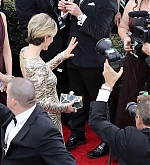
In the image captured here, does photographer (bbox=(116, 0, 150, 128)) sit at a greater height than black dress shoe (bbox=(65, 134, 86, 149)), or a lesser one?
greater

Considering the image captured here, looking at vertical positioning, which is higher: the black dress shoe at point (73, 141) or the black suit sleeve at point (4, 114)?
the black suit sleeve at point (4, 114)

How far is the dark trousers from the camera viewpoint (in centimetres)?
449

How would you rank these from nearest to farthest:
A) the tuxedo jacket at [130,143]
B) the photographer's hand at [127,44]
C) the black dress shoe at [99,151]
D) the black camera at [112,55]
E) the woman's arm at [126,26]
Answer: the tuxedo jacket at [130,143] → the black camera at [112,55] → the photographer's hand at [127,44] → the woman's arm at [126,26] → the black dress shoe at [99,151]

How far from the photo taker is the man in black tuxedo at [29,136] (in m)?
2.66

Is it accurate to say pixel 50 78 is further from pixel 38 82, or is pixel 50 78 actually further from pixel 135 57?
pixel 135 57

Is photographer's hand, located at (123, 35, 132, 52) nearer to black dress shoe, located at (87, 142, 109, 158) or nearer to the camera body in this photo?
the camera body

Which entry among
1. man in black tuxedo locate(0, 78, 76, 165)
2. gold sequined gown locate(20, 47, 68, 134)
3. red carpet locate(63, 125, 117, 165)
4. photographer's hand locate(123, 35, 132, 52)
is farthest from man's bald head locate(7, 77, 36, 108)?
red carpet locate(63, 125, 117, 165)

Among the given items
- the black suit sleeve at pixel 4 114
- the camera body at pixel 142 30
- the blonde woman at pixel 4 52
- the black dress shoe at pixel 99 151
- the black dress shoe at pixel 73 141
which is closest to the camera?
A: the black suit sleeve at pixel 4 114

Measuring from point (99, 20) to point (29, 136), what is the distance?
190 centimetres

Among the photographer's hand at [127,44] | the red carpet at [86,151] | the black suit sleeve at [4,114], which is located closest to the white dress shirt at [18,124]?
the black suit sleeve at [4,114]

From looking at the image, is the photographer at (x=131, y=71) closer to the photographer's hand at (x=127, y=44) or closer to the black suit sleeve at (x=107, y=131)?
the photographer's hand at (x=127, y=44)

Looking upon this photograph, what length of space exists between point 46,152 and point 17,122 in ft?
1.10

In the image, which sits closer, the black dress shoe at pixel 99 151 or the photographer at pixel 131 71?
the photographer at pixel 131 71

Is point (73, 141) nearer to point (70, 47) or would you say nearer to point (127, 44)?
point (70, 47)
